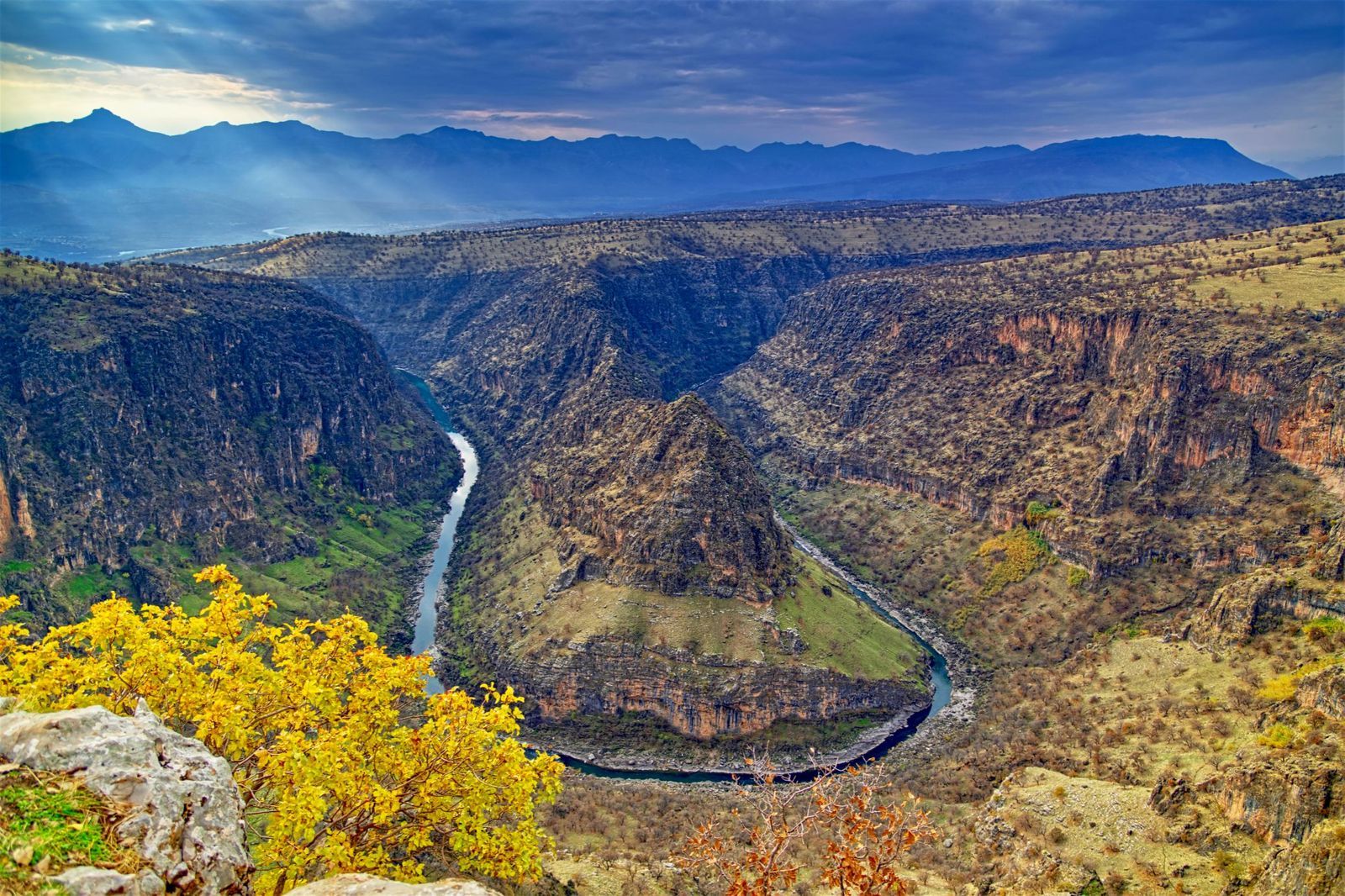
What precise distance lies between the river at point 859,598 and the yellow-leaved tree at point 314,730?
2148 centimetres

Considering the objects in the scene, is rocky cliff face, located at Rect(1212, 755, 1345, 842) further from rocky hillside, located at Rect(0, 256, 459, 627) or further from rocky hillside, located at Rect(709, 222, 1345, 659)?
rocky hillside, located at Rect(0, 256, 459, 627)

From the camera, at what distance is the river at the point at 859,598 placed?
286 ft

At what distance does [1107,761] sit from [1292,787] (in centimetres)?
2257

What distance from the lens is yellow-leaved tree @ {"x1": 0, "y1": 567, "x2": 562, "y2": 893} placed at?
80.3 ft

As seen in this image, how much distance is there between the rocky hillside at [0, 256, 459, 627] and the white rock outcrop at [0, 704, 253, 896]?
85.4 m

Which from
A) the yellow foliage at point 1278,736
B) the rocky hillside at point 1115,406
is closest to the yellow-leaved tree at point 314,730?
the yellow foliage at point 1278,736

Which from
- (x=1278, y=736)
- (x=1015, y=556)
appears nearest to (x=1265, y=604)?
(x=1278, y=736)

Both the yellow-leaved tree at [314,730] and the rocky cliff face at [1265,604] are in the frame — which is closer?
the yellow-leaved tree at [314,730]

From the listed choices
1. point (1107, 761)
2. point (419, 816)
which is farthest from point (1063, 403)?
point (419, 816)

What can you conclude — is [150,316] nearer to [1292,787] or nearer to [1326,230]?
[1292,787]

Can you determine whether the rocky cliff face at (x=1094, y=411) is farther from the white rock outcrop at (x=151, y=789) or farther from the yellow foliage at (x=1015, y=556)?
the white rock outcrop at (x=151, y=789)

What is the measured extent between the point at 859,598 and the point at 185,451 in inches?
3605

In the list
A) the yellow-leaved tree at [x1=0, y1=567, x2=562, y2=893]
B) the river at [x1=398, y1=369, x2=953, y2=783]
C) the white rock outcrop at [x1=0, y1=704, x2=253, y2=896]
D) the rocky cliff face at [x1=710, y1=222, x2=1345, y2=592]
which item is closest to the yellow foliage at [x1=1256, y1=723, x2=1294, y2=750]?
the river at [x1=398, y1=369, x2=953, y2=783]

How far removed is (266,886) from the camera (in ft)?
78.8
